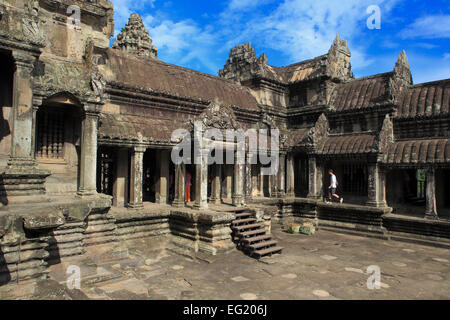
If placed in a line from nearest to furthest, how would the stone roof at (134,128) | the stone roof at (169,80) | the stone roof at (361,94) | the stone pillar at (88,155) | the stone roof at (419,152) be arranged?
the stone pillar at (88,155)
the stone roof at (134,128)
the stone roof at (169,80)
the stone roof at (419,152)
the stone roof at (361,94)

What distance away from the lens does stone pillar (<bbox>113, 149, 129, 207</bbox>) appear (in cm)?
1134

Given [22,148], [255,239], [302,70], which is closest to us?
[22,148]

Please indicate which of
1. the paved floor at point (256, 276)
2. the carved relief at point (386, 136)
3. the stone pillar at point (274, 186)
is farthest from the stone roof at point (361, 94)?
the paved floor at point (256, 276)

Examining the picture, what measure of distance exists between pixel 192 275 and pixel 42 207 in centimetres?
353

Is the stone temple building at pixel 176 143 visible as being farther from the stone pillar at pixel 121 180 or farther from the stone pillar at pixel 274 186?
the stone pillar at pixel 274 186

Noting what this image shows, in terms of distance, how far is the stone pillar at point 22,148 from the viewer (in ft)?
22.8

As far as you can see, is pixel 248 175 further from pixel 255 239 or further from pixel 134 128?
pixel 134 128

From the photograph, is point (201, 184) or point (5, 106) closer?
point (5, 106)

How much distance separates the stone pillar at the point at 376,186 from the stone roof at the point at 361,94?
298cm

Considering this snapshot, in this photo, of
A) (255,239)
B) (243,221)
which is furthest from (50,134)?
(255,239)

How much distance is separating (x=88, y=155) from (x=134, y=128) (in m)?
2.20

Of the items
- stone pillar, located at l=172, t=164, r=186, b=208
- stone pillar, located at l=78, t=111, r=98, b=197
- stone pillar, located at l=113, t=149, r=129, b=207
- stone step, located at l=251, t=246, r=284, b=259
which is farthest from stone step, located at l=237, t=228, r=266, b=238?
stone pillar, located at l=78, t=111, r=98, b=197

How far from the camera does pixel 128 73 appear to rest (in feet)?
38.7

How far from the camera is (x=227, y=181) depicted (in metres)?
14.4
